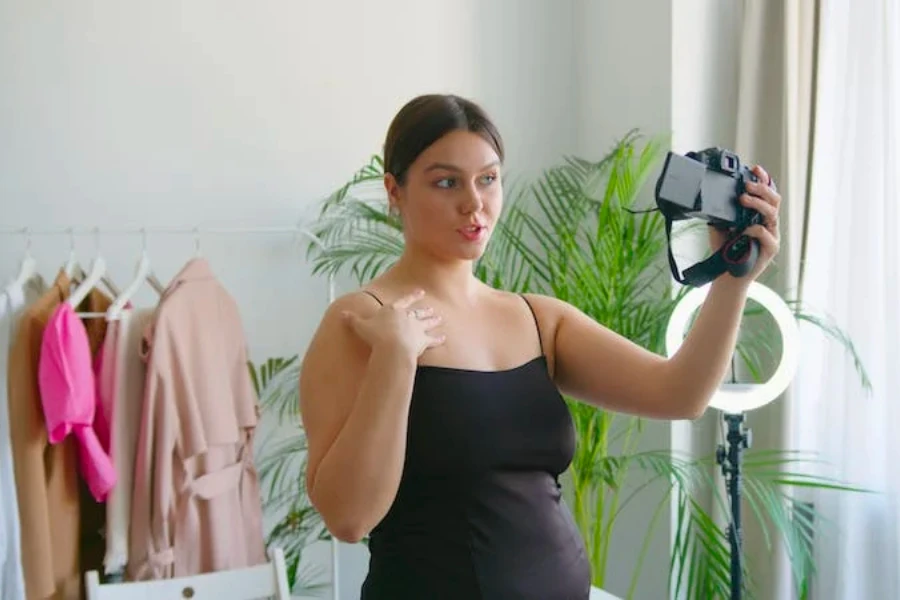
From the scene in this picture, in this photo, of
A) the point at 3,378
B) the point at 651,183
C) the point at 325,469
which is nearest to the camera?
the point at 325,469

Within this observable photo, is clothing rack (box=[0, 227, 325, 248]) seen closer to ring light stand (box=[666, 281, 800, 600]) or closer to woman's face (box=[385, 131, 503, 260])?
ring light stand (box=[666, 281, 800, 600])

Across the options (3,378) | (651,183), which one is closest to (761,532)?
(651,183)

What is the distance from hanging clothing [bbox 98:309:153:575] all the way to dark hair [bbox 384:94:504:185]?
43.7 inches

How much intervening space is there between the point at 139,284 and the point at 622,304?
3.25ft

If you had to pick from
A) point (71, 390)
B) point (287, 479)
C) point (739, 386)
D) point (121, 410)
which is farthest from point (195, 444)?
point (739, 386)

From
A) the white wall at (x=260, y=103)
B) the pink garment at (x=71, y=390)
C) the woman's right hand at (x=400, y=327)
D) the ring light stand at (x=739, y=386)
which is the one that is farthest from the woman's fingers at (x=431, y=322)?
the white wall at (x=260, y=103)

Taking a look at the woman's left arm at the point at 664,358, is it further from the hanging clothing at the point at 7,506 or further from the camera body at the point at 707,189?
the hanging clothing at the point at 7,506

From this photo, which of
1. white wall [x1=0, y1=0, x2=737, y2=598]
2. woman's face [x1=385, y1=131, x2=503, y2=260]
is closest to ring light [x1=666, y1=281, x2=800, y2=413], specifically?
woman's face [x1=385, y1=131, x2=503, y2=260]

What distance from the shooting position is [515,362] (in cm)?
105

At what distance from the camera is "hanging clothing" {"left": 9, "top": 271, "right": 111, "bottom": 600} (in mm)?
1870

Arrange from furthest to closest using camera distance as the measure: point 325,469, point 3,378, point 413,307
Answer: point 3,378 < point 413,307 < point 325,469

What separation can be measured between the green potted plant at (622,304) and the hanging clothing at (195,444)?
0.33 m

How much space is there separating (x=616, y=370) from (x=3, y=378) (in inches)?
52.1

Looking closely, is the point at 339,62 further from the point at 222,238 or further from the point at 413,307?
the point at 413,307
